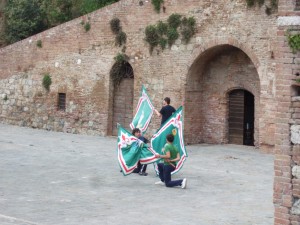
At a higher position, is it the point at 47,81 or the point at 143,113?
the point at 47,81

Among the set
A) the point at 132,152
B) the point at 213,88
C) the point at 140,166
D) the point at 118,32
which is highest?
the point at 118,32

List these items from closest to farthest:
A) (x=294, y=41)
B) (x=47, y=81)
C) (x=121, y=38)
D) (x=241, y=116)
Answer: (x=294, y=41) → (x=241, y=116) → (x=121, y=38) → (x=47, y=81)

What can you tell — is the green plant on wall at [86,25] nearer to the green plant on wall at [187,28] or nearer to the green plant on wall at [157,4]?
the green plant on wall at [157,4]

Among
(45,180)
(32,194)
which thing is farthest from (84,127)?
(32,194)

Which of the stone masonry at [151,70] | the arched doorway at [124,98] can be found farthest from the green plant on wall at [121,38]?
the arched doorway at [124,98]

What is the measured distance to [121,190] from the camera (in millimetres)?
12883

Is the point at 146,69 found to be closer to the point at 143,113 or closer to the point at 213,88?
the point at 213,88

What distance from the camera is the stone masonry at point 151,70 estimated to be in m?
18.9

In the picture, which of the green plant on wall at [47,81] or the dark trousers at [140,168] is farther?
the green plant on wall at [47,81]

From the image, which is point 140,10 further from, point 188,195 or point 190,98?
point 188,195

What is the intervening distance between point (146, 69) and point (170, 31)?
1903 mm

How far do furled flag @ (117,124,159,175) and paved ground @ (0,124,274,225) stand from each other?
0.44 metres

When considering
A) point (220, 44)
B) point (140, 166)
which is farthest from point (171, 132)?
point (220, 44)

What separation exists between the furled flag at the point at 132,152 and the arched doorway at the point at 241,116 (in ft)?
23.7
